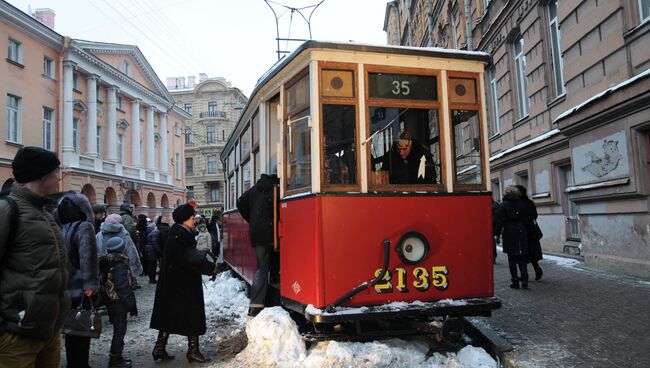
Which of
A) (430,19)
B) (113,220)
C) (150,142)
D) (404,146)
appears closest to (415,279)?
(404,146)

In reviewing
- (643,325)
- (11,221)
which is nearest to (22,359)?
(11,221)

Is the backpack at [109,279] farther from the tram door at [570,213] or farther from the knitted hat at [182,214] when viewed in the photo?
the tram door at [570,213]

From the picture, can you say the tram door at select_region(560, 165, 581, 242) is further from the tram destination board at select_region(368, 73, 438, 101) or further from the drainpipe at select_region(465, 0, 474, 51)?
the tram destination board at select_region(368, 73, 438, 101)

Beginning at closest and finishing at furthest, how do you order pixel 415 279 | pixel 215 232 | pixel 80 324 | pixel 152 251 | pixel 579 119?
pixel 80 324 < pixel 415 279 < pixel 579 119 < pixel 152 251 < pixel 215 232

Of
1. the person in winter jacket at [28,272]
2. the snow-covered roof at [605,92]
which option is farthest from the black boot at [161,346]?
the snow-covered roof at [605,92]

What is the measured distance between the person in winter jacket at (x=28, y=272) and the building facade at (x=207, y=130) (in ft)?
185

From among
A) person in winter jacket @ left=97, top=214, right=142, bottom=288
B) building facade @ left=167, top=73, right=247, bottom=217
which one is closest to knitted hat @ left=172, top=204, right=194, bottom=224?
person in winter jacket @ left=97, top=214, right=142, bottom=288

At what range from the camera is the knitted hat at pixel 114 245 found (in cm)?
521

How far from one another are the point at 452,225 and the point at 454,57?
5.74ft

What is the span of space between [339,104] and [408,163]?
3.08ft

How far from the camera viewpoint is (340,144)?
4848mm

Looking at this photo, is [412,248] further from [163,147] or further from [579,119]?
[163,147]

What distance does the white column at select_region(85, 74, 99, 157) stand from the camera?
29.5 metres

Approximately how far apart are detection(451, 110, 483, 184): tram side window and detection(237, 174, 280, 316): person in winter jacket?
77.3 inches
